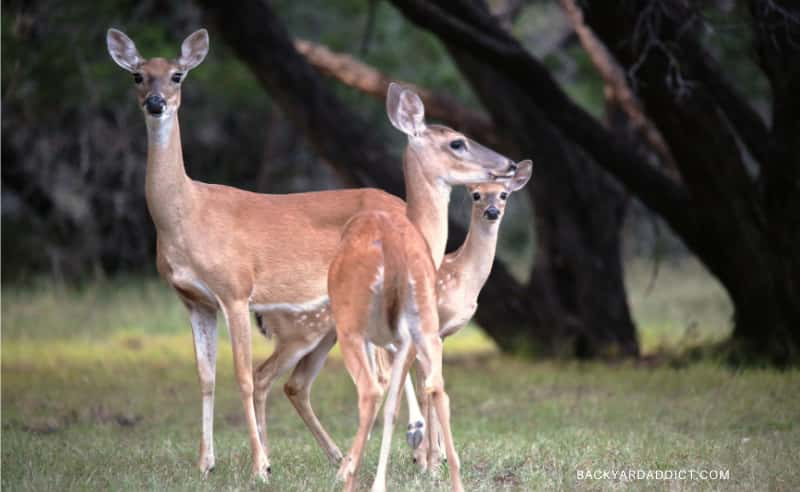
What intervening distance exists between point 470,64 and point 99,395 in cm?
459

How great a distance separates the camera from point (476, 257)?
7070mm

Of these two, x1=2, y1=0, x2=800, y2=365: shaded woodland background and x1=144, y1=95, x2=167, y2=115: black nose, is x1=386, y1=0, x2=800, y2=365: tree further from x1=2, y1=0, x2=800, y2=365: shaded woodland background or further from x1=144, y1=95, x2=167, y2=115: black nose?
x1=144, y1=95, x2=167, y2=115: black nose

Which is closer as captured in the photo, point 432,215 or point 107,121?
point 432,215

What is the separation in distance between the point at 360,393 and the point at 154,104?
2008 millimetres

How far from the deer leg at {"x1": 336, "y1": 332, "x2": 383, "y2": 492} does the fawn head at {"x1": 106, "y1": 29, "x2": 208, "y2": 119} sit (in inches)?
70.5

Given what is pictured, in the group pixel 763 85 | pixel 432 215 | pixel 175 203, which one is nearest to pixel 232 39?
pixel 175 203

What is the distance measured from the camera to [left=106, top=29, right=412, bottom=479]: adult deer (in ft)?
21.7

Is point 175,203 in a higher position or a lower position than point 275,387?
higher

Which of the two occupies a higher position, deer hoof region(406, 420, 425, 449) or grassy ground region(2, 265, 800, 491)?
deer hoof region(406, 420, 425, 449)

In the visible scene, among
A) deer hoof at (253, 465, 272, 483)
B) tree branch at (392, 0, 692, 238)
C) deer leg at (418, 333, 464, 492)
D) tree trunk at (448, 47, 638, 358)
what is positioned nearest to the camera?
deer leg at (418, 333, 464, 492)

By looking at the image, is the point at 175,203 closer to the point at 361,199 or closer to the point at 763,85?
the point at 361,199

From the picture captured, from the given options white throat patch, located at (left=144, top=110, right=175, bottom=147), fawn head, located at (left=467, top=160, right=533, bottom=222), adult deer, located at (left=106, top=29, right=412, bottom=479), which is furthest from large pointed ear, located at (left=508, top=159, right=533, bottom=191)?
white throat patch, located at (left=144, top=110, right=175, bottom=147)

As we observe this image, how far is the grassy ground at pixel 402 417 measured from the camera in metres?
6.28

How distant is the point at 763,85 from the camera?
54.6 feet
